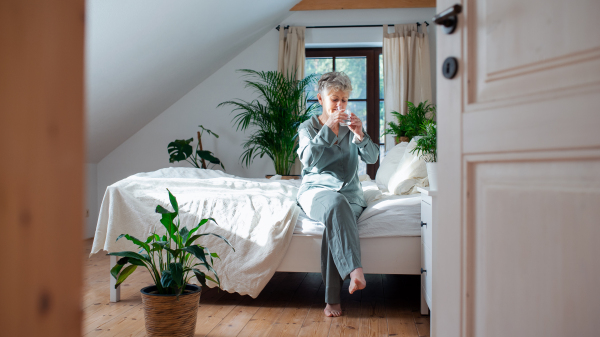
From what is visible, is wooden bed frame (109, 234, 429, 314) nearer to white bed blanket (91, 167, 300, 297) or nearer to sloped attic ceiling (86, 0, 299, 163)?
white bed blanket (91, 167, 300, 297)

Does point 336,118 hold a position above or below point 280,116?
below

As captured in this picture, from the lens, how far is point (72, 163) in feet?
1.56

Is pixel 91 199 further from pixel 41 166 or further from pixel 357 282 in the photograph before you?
pixel 41 166

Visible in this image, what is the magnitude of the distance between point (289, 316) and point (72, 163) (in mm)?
1628

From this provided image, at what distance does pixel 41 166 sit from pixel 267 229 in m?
1.60

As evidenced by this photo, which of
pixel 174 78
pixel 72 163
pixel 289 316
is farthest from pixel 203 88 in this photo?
pixel 72 163

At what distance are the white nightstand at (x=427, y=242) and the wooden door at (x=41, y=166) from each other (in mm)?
1297

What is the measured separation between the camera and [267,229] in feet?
6.59

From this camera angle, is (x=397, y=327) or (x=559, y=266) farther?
(x=397, y=327)

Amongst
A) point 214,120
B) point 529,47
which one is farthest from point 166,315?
point 214,120

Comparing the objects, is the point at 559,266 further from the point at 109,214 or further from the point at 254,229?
the point at 109,214

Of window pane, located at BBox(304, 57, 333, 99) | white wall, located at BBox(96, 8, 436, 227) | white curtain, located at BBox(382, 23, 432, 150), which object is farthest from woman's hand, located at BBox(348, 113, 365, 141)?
window pane, located at BBox(304, 57, 333, 99)

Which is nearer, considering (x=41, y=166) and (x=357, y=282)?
(x=41, y=166)

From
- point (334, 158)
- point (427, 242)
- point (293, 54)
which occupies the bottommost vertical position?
point (427, 242)
